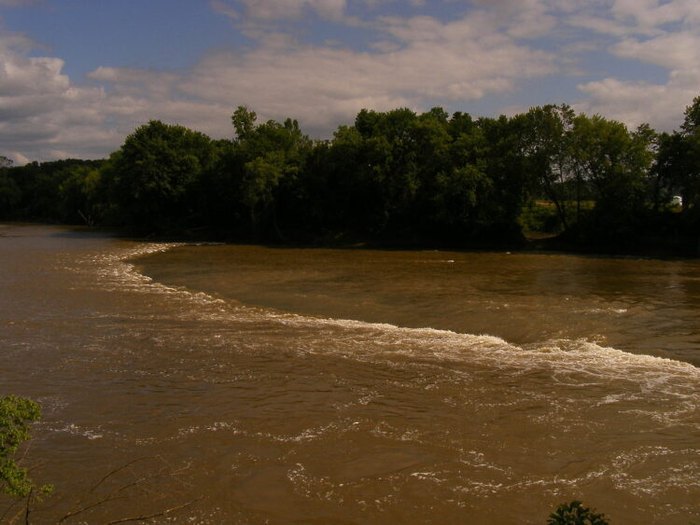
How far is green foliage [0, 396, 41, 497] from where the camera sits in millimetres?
4781

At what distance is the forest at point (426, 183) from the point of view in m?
42.8

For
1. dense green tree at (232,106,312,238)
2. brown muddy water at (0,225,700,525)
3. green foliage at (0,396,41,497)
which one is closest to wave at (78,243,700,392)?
brown muddy water at (0,225,700,525)

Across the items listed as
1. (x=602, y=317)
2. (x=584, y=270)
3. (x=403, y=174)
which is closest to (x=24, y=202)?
(x=403, y=174)

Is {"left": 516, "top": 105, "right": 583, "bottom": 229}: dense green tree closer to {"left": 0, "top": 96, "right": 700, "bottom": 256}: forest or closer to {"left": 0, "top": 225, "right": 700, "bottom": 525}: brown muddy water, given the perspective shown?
{"left": 0, "top": 96, "right": 700, "bottom": 256}: forest

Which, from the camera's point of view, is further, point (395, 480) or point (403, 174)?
point (403, 174)

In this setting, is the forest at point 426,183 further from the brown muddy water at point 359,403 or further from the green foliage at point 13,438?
the green foliage at point 13,438

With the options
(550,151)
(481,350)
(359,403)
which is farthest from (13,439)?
(550,151)

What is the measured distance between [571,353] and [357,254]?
29318mm

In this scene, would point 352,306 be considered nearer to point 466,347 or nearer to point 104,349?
point 466,347

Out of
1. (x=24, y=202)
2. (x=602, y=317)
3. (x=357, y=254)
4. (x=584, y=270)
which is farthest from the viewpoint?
(x=24, y=202)

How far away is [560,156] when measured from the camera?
148ft

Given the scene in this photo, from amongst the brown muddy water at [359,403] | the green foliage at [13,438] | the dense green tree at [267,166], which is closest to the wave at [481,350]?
the brown muddy water at [359,403]

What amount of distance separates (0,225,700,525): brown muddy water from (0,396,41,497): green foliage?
63 cm

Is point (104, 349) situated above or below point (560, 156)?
below
